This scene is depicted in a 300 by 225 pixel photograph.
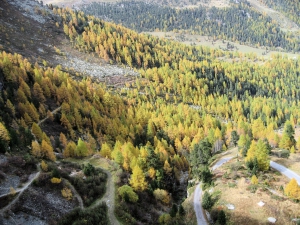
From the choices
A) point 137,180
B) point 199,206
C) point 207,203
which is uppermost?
point 207,203

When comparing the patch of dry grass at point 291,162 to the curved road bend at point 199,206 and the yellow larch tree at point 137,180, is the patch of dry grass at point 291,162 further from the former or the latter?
the yellow larch tree at point 137,180

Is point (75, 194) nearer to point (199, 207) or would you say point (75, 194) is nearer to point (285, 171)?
point (199, 207)

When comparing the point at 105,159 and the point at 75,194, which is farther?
the point at 105,159

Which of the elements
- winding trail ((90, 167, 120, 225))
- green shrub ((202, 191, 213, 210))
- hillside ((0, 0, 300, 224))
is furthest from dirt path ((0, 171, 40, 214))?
green shrub ((202, 191, 213, 210))

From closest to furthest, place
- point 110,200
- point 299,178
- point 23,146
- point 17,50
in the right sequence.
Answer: point 110,200 < point 299,178 < point 23,146 < point 17,50

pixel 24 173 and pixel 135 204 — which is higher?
pixel 24 173

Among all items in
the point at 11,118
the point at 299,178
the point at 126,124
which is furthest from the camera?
the point at 126,124

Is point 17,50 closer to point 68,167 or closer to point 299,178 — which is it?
point 68,167

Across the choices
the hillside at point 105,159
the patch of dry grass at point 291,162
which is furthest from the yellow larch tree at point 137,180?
the patch of dry grass at point 291,162

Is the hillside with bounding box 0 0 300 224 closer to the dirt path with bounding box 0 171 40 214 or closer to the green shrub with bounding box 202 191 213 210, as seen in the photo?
the dirt path with bounding box 0 171 40 214

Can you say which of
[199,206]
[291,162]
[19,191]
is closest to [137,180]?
[199,206]

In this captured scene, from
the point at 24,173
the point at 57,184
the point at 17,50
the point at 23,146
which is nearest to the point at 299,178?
the point at 57,184
